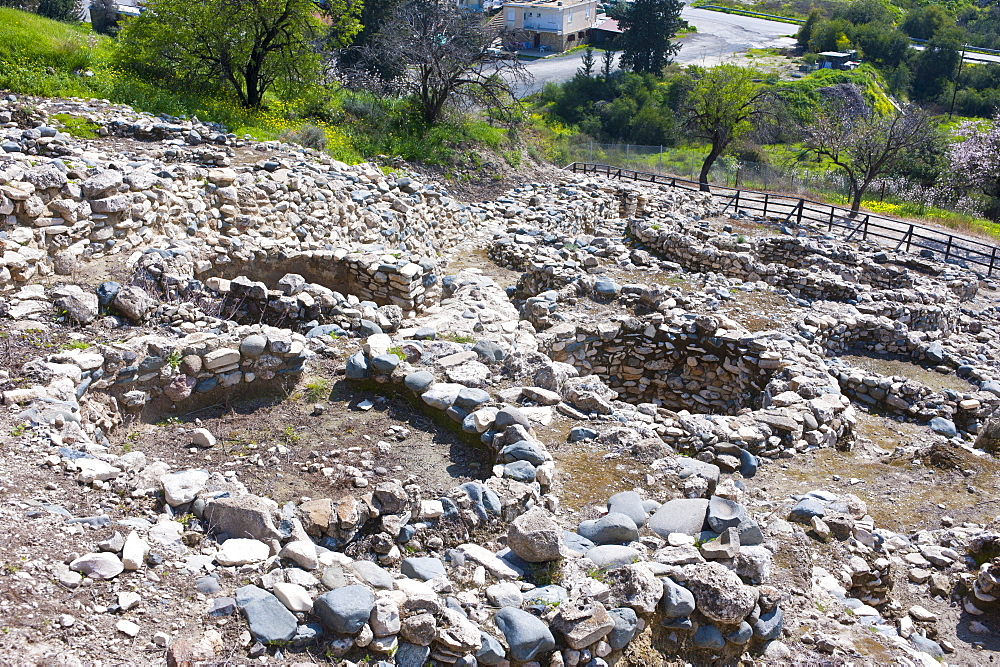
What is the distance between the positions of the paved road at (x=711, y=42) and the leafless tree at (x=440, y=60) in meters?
28.7

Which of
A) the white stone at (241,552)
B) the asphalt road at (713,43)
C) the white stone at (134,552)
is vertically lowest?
the white stone at (241,552)

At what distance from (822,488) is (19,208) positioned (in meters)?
9.67

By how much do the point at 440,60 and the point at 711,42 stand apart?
6032 cm

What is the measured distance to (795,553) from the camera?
5695mm

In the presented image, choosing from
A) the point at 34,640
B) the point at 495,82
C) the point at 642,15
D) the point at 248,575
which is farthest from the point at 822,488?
the point at 642,15

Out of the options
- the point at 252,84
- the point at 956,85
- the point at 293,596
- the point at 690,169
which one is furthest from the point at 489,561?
the point at 956,85

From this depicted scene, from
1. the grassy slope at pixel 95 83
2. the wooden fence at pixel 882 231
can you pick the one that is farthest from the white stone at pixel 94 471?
the wooden fence at pixel 882 231

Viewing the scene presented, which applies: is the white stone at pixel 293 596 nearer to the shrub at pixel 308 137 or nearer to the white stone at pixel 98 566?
the white stone at pixel 98 566

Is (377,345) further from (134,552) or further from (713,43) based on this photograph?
(713,43)

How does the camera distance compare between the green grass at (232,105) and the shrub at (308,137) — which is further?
the shrub at (308,137)

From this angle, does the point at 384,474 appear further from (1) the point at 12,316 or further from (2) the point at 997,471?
(2) the point at 997,471

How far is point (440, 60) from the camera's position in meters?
20.8

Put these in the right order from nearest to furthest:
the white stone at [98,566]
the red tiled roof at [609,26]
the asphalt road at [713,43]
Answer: the white stone at [98,566] → the asphalt road at [713,43] → the red tiled roof at [609,26]

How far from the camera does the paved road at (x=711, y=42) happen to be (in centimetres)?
5903
